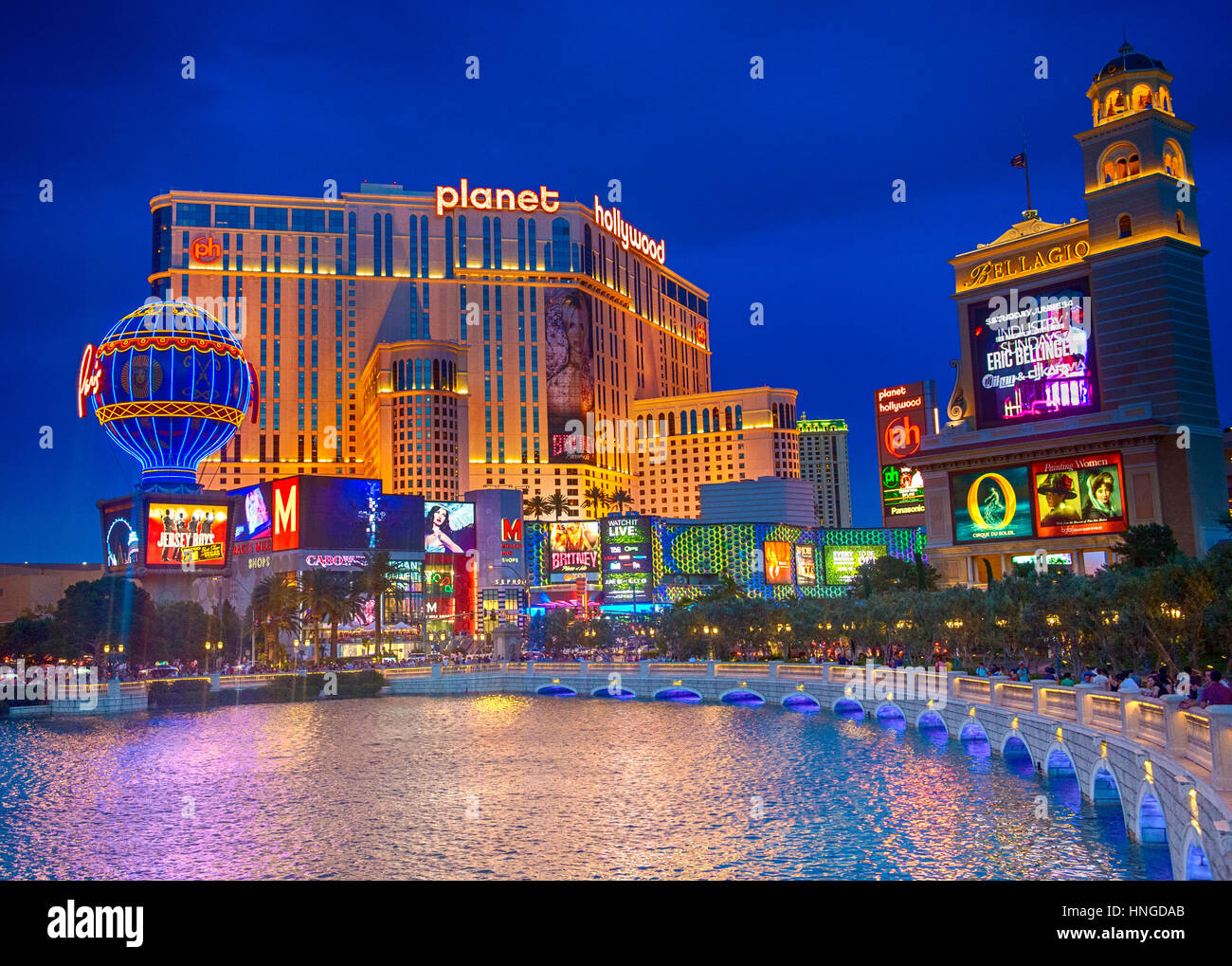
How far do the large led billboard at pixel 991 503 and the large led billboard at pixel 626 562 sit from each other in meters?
58.8

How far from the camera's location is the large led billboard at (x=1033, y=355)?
85750 mm

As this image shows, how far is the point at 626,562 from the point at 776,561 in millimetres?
25933

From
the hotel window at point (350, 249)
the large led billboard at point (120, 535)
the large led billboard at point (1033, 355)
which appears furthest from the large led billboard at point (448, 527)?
the large led billboard at point (1033, 355)

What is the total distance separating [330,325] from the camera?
196m

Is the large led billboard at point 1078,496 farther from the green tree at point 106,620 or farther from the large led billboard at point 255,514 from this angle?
the large led billboard at point 255,514

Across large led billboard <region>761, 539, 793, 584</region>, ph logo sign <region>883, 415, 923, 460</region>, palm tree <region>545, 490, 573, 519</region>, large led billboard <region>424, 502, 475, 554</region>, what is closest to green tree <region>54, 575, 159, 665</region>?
large led billboard <region>424, 502, 475, 554</region>

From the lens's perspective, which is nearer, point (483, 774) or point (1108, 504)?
point (483, 774)

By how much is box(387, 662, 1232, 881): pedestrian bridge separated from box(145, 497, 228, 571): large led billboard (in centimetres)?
4201

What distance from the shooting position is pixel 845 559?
16438 centimetres

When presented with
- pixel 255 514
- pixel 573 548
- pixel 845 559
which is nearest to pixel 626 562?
pixel 573 548

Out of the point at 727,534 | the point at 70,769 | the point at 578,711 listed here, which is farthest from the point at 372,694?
the point at 727,534

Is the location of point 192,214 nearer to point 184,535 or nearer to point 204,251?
point 204,251
